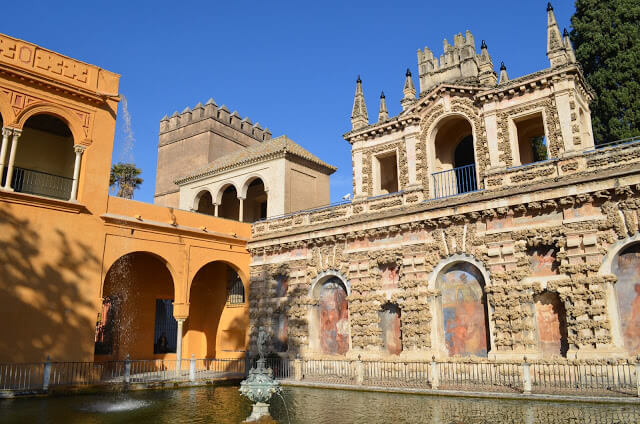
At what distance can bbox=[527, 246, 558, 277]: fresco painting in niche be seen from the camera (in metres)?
15.9

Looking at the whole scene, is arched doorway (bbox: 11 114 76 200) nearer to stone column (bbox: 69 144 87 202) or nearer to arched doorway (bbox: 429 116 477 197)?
stone column (bbox: 69 144 87 202)

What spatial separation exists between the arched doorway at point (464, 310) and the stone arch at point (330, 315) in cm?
417

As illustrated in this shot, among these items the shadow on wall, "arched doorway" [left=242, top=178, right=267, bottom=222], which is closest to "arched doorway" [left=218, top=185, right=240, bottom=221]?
"arched doorway" [left=242, top=178, right=267, bottom=222]

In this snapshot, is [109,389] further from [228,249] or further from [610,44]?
[610,44]

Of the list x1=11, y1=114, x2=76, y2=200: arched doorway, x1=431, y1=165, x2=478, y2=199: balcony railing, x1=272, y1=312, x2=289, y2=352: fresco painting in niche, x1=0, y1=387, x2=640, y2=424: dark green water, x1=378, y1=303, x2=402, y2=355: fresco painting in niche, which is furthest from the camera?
x1=272, y1=312, x2=289, y2=352: fresco painting in niche

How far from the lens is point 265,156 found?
27.0 m

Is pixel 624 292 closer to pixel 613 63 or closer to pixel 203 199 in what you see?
pixel 613 63

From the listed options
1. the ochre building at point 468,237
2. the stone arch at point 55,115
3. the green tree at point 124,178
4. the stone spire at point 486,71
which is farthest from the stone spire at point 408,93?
the green tree at point 124,178

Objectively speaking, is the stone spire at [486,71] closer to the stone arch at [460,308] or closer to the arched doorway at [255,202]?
the stone arch at [460,308]

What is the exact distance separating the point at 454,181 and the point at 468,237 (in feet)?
13.0

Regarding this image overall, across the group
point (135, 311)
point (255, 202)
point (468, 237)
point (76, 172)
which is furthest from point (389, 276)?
point (255, 202)

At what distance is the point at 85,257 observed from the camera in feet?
60.0

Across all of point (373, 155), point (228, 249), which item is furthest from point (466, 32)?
point (228, 249)

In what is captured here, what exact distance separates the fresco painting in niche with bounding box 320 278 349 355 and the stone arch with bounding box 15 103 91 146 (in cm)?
1139
